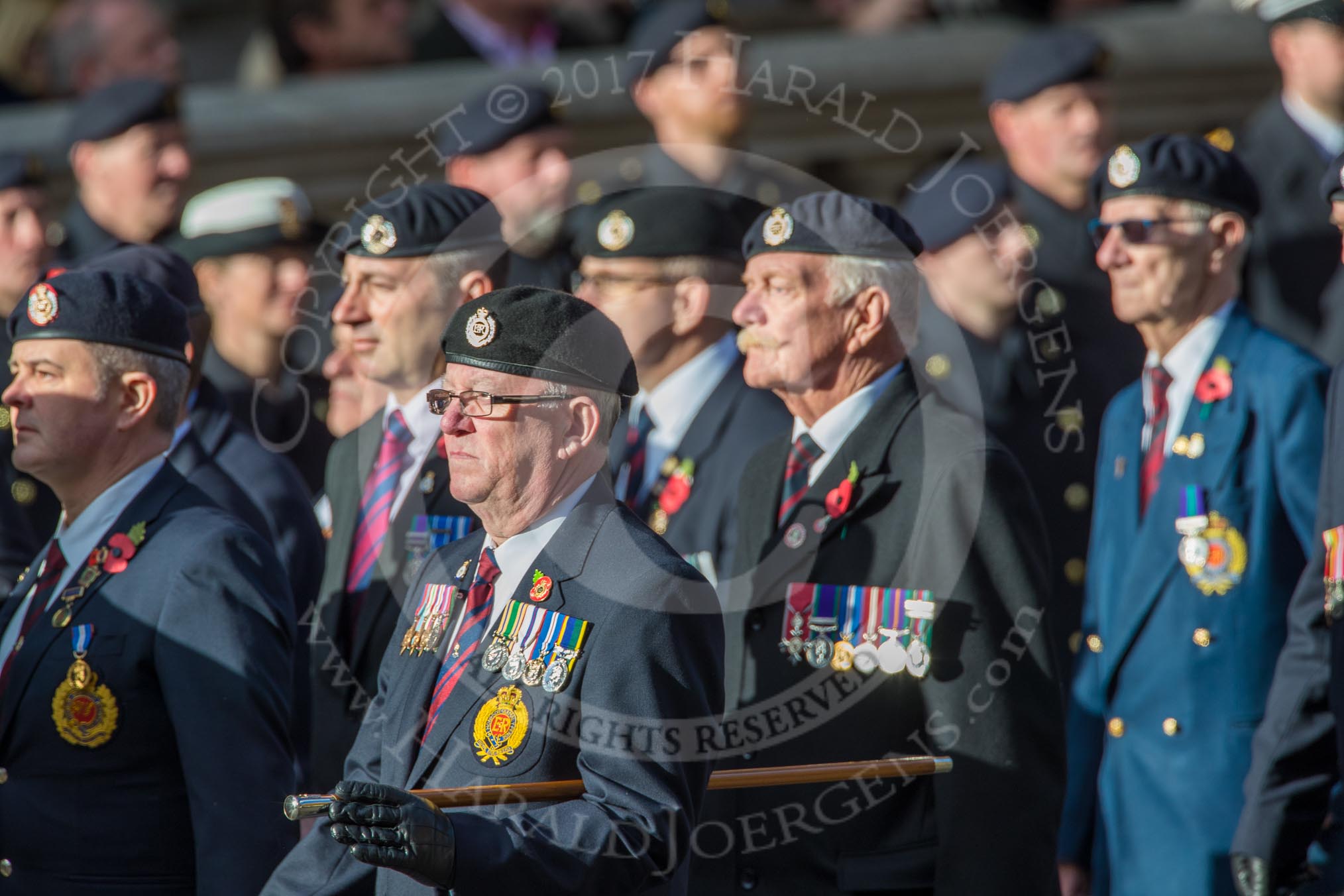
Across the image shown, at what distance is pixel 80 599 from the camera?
14.3 feet

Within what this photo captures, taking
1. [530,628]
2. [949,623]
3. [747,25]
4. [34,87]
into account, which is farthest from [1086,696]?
[34,87]

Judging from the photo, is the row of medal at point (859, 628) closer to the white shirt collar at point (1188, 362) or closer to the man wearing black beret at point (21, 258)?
the white shirt collar at point (1188, 362)

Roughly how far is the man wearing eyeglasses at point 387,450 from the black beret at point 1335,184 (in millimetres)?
2348

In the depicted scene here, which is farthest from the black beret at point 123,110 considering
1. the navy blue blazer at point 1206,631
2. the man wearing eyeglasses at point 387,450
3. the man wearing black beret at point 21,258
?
the navy blue blazer at point 1206,631

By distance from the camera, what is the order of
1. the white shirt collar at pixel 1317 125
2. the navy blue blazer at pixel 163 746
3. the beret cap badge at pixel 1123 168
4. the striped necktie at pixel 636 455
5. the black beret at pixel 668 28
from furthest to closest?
the black beret at pixel 668 28, the white shirt collar at pixel 1317 125, the striped necktie at pixel 636 455, the beret cap badge at pixel 1123 168, the navy blue blazer at pixel 163 746

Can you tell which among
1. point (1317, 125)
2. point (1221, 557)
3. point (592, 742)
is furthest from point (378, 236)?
point (1317, 125)

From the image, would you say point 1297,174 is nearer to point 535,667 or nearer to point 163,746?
point 535,667

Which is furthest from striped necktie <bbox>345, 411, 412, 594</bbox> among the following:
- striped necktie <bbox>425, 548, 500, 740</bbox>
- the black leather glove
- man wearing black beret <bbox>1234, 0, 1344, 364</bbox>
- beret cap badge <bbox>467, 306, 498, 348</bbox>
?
man wearing black beret <bbox>1234, 0, 1344, 364</bbox>

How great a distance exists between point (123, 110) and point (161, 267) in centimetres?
190

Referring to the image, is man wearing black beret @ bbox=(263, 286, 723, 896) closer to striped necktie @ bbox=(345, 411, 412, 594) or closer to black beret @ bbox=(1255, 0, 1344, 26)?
striped necktie @ bbox=(345, 411, 412, 594)

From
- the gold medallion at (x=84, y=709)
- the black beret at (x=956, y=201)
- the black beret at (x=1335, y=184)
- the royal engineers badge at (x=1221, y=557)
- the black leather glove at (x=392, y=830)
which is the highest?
the black beret at (x=956, y=201)

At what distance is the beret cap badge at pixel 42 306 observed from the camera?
15.1 ft

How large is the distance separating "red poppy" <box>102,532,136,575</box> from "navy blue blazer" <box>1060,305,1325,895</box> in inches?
104

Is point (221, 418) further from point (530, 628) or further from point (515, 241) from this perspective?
point (530, 628)
